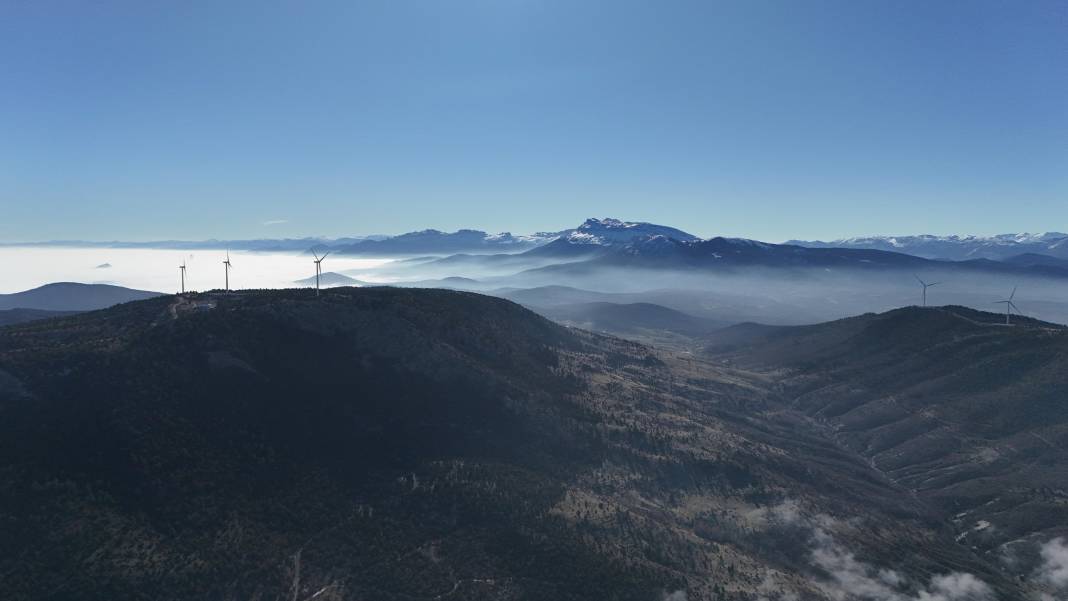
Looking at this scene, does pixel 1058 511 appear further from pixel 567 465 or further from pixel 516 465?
pixel 516 465

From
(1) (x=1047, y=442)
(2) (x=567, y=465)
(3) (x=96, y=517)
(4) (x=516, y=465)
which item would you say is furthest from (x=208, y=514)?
(1) (x=1047, y=442)

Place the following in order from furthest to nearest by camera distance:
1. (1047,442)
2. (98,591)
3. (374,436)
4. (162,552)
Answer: (1047,442) < (374,436) < (162,552) < (98,591)

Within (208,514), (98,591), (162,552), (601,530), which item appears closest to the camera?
(98,591)

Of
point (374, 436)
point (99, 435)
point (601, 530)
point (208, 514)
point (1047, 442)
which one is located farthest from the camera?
point (1047, 442)

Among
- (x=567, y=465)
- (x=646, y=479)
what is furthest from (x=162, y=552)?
(x=646, y=479)

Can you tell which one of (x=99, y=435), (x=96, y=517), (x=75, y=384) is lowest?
(x=96, y=517)

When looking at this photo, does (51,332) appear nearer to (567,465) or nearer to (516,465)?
(516,465)

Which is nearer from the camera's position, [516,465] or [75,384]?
[75,384]

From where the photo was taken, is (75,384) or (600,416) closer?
(75,384)

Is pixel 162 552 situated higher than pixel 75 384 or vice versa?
pixel 75 384
